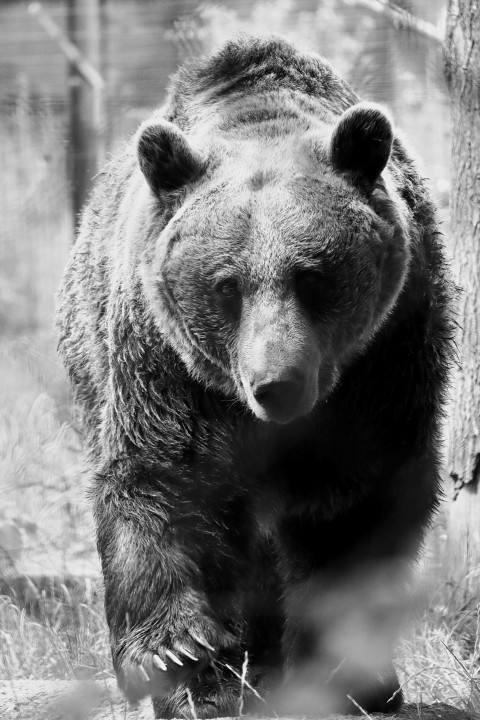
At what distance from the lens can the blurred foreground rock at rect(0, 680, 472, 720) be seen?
3234 millimetres

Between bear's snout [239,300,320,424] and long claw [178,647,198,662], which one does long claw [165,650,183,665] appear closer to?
long claw [178,647,198,662]

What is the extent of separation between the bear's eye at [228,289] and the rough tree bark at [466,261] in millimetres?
1973

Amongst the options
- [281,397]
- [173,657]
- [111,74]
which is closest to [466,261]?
[281,397]

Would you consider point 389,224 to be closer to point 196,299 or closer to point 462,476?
point 196,299

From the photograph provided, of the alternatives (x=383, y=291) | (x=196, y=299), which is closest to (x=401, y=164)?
(x=383, y=291)

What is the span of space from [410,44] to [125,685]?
346cm

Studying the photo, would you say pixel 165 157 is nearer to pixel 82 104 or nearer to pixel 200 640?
pixel 200 640

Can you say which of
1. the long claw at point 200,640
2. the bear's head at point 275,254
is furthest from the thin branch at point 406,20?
the long claw at point 200,640

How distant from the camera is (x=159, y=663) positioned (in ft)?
11.5

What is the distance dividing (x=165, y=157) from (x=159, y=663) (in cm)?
177

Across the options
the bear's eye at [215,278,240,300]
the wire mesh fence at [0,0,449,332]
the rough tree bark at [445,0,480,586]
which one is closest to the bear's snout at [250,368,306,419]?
the bear's eye at [215,278,240,300]

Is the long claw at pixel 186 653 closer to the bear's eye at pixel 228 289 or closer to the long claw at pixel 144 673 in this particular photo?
the long claw at pixel 144 673

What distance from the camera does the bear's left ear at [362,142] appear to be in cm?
327

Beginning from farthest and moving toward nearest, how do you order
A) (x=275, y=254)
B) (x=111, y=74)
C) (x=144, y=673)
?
(x=111, y=74) < (x=144, y=673) < (x=275, y=254)
